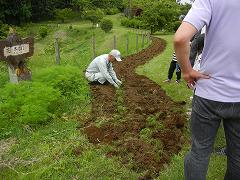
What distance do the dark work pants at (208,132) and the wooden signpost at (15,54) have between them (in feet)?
18.4

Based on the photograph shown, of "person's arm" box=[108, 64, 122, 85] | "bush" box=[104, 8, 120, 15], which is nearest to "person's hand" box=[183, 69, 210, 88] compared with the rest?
"person's arm" box=[108, 64, 122, 85]

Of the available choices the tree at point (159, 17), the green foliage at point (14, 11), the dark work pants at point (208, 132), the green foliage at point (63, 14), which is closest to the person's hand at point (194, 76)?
the dark work pants at point (208, 132)

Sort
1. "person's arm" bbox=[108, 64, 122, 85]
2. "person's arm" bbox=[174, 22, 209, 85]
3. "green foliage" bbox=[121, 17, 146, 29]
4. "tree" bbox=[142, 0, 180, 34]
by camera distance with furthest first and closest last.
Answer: "green foliage" bbox=[121, 17, 146, 29] → "tree" bbox=[142, 0, 180, 34] → "person's arm" bbox=[108, 64, 122, 85] → "person's arm" bbox=[174, 22, 209, 85]

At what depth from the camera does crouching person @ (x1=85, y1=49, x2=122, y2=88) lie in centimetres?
938

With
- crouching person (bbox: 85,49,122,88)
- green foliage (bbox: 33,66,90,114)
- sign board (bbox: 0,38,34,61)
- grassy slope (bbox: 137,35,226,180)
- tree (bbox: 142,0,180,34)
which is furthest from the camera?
tree (bbox: 142,0,180,34)

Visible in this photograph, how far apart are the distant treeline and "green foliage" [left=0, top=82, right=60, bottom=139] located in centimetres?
3723

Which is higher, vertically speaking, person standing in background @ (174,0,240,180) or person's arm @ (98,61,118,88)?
person standing in background @ (174,0,240,180)

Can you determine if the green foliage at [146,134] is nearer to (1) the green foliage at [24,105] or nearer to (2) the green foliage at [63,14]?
(1) the green foliage at [24,105]

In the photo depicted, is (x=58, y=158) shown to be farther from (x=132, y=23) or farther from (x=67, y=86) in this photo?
(x=132, y=23)

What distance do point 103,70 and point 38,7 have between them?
1689 inches

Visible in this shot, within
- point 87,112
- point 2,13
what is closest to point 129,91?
point 87,112

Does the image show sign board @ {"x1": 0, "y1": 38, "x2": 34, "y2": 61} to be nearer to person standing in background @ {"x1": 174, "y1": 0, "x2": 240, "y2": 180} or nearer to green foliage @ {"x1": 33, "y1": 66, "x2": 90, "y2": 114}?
green foliage @ {"x1": 33, "y1": 66, "x2": 90, "y2": 114}

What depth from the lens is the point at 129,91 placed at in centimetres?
920

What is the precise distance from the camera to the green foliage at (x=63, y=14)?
4903 centimetres
